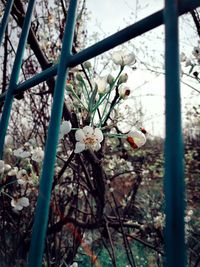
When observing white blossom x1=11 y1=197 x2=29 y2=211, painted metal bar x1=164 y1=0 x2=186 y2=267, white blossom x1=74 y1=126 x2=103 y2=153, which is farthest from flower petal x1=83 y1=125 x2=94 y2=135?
white blossom x1=11 y1=197 x2=29 y2=211

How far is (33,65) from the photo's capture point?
419 centimetres

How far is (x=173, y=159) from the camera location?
1.32ft

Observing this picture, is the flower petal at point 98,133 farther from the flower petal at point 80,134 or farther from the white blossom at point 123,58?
the white blossom at point 123,58

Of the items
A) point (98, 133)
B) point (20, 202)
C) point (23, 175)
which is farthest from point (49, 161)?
point (23, 175)

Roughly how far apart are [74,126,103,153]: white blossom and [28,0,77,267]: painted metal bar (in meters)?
0.40

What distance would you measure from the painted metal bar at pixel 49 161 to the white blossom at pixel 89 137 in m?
0.40

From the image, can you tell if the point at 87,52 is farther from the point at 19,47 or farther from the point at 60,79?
the point at 19,47

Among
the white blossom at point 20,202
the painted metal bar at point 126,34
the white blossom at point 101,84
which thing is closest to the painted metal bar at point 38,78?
the painted metal bar at point 126,34

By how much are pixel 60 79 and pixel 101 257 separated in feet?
13.3

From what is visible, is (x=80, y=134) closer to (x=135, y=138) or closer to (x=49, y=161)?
(x=135, y=138)

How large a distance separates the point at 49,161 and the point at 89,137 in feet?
1.81

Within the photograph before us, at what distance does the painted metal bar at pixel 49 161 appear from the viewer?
1.97ft

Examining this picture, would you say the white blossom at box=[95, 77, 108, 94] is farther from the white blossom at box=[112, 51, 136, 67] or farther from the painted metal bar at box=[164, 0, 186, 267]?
the painted metal bar at box=[164, 0, 186, 267]

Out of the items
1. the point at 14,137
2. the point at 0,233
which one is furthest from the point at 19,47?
the point at 14,137
